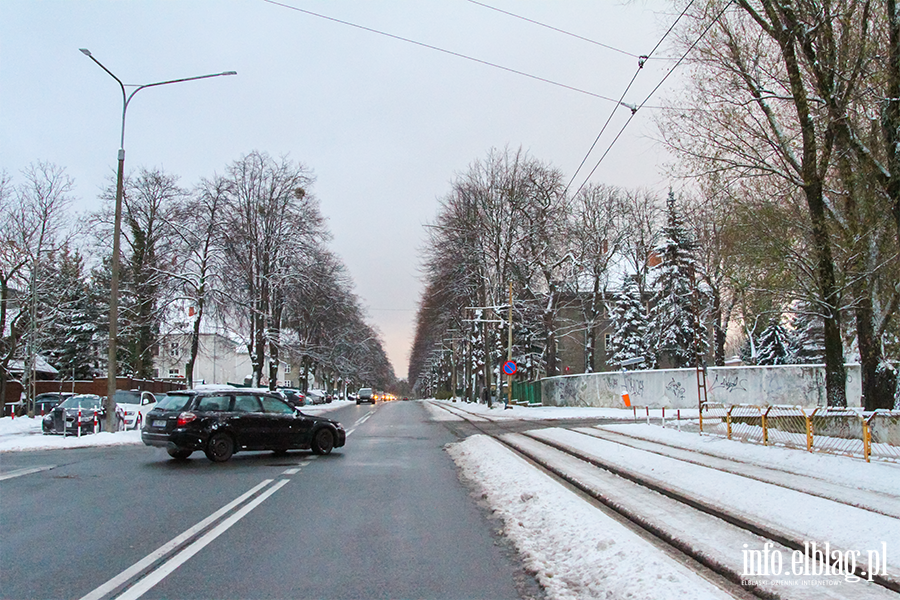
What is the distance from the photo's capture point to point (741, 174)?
54.6 ft

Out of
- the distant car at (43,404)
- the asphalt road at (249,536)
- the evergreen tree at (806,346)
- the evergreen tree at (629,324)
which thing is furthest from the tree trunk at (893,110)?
the evergreen tree at (806,346)

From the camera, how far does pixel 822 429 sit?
577 inches

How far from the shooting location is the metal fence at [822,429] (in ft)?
42.0

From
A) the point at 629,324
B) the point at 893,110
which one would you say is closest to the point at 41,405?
the point at 629,324

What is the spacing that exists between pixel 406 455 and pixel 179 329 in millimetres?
26495

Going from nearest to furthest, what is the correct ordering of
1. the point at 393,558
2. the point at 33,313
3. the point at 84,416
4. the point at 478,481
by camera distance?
1. the point at 393,558
2. the point at 478,481
3. the point at 84,416
4. the point at 33,313

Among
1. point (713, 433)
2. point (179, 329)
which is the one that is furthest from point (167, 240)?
point (713, 433)

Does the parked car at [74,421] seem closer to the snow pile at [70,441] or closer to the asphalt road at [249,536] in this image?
the snow pile at [70,441]

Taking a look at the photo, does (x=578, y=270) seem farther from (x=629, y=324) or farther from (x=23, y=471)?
(x=23, y=471)

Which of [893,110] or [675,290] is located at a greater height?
[675,290]

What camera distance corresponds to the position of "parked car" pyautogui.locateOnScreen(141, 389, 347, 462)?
46.7 ft

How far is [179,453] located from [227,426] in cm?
122

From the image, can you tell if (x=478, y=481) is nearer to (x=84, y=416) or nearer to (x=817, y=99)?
(x=817, y=99)

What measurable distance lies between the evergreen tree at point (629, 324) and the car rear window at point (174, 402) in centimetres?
4472
